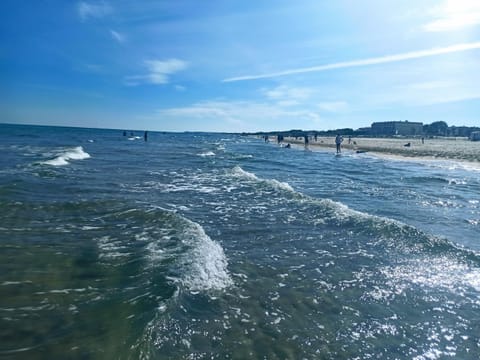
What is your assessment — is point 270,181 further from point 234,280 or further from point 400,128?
point 400,128

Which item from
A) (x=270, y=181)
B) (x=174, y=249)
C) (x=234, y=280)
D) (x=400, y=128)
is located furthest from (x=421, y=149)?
(x=400, y=128)

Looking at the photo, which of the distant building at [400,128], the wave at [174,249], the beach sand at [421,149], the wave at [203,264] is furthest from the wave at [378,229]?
the distant building at [400,128]

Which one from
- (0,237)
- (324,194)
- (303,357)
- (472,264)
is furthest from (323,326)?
(324,194)

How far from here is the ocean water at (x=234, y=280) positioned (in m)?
5.13

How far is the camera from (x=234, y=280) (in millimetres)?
7312

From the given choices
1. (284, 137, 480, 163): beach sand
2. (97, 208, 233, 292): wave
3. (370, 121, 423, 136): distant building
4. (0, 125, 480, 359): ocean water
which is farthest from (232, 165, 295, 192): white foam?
(370, 121, 423, 136): distant building

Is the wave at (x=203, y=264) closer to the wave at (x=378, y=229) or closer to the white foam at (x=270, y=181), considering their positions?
the wave at (x=378, y=229)

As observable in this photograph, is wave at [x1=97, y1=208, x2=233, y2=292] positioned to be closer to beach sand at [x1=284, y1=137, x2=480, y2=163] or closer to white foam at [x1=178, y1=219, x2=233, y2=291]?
white foam at [x1=178, y1=219, x2=233, y2=291]

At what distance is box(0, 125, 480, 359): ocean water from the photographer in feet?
16.8

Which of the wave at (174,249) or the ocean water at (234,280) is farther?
the wave at (174,249)

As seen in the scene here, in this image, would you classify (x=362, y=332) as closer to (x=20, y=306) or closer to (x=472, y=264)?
(x=472, y=264)

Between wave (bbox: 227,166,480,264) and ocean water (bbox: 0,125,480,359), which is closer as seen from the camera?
ocean water (bbox: 0,125,480,359)

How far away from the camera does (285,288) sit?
7055 millimetres


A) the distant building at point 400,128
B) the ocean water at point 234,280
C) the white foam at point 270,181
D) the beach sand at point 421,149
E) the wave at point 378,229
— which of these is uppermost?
the distant building at point 400,128
